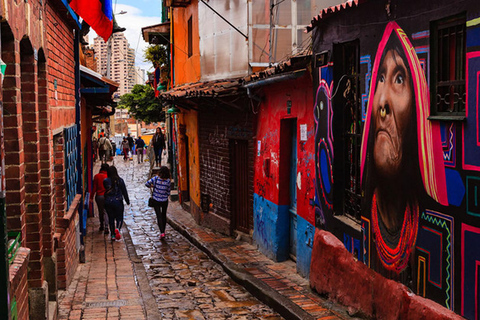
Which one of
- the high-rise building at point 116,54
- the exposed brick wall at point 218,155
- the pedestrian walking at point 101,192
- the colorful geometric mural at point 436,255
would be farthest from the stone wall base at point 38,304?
the high-rise building at point 116,54

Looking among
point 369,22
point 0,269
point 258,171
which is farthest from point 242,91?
point 0,269

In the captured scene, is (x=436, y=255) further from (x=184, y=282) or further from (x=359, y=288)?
(x=184, y=282)

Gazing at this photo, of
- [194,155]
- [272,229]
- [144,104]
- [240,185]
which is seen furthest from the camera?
[144,104]

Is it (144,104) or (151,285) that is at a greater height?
(144,104)

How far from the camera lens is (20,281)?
5.09 m

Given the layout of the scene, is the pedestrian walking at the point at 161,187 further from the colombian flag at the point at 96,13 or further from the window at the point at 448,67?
the window at the point at 448,67

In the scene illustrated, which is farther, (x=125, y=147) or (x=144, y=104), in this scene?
(x=144, y=104)

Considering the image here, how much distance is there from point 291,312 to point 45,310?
3.09 meters

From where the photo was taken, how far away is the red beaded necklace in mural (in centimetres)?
583

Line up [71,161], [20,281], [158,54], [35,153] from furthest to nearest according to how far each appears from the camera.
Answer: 1. [158,54]
2. [71,161]
3. [35,153]
4. [20,281]

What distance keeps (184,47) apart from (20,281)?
505 inches

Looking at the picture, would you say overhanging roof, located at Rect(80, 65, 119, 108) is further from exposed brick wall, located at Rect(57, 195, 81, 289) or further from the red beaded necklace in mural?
the red beaded necklace in mural

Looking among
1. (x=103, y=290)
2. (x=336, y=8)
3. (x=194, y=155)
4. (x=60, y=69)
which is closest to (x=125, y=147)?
(x=194, y=155)

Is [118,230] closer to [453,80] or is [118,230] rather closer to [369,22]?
[369,22]
